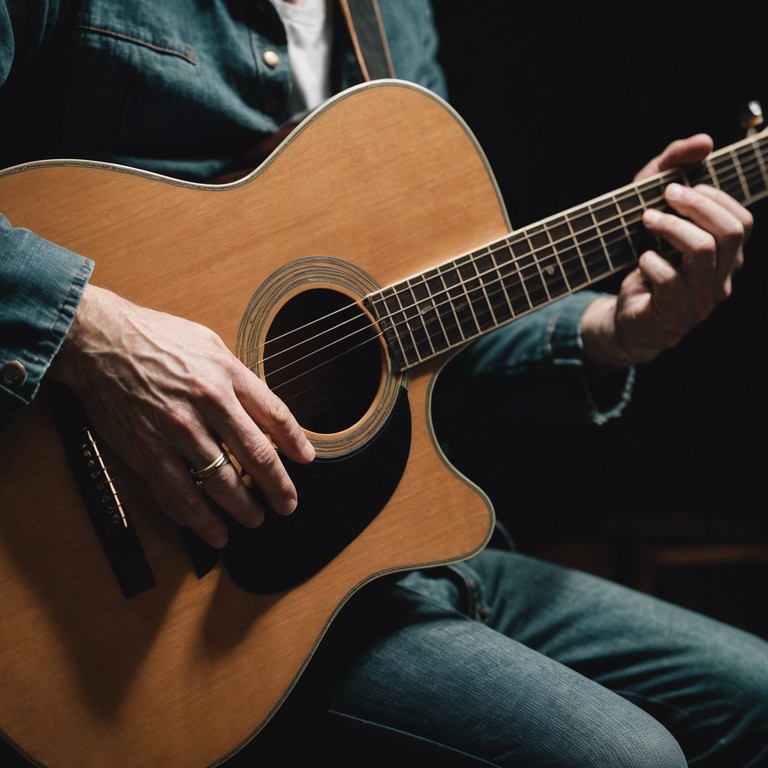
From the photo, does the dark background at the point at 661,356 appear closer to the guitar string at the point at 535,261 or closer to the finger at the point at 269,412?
the guitar string at the point at 535,261

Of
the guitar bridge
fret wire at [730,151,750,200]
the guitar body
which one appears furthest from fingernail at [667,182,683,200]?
the guitar bridge

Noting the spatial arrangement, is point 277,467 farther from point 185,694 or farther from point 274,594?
point 185,694

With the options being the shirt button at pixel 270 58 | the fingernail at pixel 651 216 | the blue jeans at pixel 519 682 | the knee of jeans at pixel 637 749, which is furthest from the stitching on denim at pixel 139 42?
the knee of jeans at pixel 637 749

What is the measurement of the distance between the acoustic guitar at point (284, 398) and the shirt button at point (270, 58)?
18 centimetres

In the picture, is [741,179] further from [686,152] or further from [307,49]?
[307,49]

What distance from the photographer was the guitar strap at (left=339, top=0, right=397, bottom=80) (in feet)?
3.38

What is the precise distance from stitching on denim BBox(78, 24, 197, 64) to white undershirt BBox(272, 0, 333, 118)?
20cm

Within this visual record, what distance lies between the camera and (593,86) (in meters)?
1.48

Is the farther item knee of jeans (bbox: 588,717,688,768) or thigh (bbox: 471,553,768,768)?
thigh (bbox: 471,553,768,768)

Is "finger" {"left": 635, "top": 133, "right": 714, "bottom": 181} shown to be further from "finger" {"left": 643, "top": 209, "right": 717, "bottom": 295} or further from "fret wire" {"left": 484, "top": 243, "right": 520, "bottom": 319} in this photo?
"fret wire" {"left": 484, "top": 243, "right": 520, "bottom": 319}

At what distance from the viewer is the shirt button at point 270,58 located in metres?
0.94

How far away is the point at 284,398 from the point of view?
2.78 feet

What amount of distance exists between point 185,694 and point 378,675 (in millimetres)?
242

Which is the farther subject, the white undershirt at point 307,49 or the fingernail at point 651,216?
the white undershirt at point 307,49
